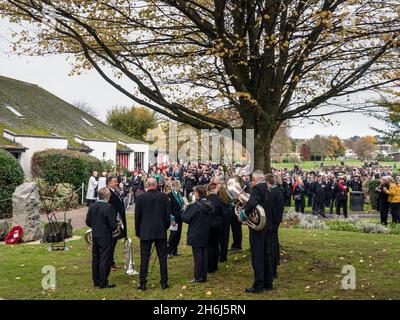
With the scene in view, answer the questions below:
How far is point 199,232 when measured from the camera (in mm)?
8602

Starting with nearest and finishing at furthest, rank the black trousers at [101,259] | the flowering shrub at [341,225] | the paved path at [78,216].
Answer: the black trousers at [101,259], the flowering shrub at [341,225], the paved path at [78,216]

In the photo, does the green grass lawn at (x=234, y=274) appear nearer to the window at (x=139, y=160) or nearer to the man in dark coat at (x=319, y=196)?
the man in dark coat at (x=319, y=196)

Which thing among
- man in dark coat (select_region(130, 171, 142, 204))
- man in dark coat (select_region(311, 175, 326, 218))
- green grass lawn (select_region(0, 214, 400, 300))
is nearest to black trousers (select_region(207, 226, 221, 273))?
green grass lawn (select_region(0, 214, 400, 300))

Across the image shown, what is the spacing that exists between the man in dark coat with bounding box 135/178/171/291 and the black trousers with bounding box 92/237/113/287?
0.64 m

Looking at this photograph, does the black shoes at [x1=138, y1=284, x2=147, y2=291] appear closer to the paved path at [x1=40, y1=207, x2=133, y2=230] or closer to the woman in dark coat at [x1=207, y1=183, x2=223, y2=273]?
the woman in dark coat at [x1=207, y1=183, x2=223, y2=273]

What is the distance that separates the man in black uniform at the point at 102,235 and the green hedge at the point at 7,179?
11927mm

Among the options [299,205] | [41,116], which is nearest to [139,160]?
[41,116]

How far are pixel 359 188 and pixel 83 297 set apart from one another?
73.7 ft

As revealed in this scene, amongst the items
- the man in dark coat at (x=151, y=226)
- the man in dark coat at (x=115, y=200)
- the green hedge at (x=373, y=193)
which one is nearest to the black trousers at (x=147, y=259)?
the man in dark coat at (x=151, y=226)

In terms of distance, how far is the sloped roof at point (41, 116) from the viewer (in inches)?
1212

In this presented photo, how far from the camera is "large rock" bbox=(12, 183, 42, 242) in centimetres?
1358
